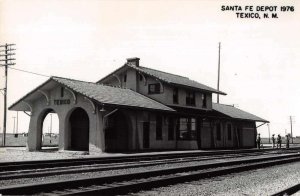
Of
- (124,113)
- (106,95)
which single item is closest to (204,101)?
(124,113)

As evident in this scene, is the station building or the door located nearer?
the station building

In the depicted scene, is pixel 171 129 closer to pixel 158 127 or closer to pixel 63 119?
pixel 158 127

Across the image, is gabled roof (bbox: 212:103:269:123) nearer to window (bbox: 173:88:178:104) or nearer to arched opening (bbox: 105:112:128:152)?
window (bbox: 173:88:178:104)

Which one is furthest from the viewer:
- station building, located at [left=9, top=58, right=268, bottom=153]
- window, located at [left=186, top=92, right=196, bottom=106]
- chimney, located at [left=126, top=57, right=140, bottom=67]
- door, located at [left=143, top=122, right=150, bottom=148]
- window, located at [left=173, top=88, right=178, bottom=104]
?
window, located at [left=186, top=92, right=196, bottom=106]

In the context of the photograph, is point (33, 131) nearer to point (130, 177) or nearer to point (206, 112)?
point (206, 112)

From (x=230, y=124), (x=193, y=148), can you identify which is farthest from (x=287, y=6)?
(x=230, y=124)

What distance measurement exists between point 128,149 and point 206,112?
1047 centimetres

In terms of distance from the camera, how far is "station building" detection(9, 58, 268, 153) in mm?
22891

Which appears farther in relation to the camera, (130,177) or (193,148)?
(193,148)

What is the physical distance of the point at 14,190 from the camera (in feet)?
21.3

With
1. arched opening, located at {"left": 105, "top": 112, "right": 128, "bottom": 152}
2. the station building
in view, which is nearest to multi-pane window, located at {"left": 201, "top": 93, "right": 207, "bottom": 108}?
the station building

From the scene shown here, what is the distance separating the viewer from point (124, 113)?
24250 millimetres

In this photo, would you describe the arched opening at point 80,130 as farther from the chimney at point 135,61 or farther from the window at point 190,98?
the window at point 190,98

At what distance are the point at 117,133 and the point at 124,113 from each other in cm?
188
